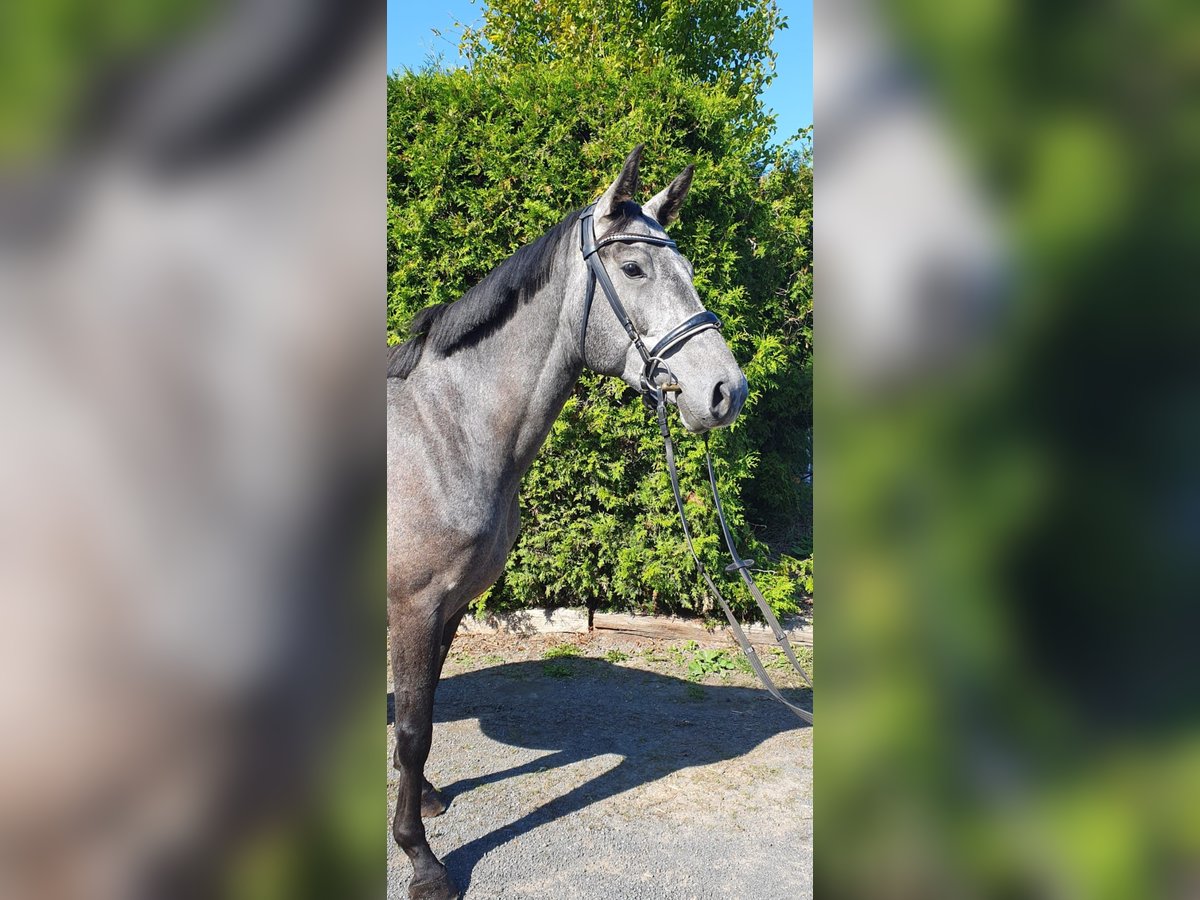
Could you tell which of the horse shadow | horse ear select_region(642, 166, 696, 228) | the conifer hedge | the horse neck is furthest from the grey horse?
the conifer hedge

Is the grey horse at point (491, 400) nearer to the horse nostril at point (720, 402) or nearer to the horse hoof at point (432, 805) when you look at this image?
the horse nostril at point (720, 402)

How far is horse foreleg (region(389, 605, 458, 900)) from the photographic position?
2.46 m

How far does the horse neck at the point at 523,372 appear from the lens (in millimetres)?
2602

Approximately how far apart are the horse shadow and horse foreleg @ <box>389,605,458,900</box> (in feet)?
1.24

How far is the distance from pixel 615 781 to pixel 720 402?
78.2 inches

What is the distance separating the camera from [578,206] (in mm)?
5113

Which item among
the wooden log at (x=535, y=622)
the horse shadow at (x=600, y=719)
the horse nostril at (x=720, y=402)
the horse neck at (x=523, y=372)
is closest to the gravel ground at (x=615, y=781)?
the horse shadow at (x=600, y=719)

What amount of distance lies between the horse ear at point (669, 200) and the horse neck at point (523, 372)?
17.7 inches
